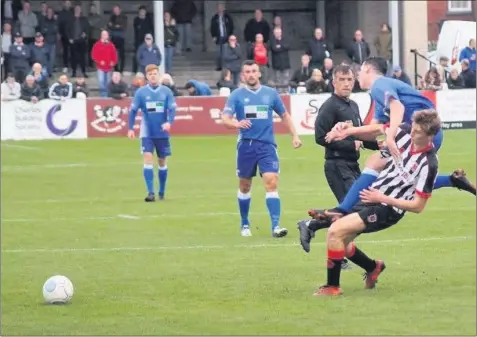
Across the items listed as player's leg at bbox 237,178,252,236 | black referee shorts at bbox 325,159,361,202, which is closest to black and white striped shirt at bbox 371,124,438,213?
black referee shorts at bbox 325,159,361,202

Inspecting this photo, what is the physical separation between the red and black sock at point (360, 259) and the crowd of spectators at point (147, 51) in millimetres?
21819

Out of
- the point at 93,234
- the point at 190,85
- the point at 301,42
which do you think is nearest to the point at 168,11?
the point at 301,42

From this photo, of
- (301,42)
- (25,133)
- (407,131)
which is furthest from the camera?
(301,42)

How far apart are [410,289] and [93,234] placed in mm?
6378

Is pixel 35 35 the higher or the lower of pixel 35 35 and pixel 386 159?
the higher

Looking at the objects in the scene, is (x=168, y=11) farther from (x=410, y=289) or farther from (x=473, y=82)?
(x=410, y=289)

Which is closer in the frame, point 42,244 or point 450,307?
point 450,307

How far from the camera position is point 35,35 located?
3891 cm

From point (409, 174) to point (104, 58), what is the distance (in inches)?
1073

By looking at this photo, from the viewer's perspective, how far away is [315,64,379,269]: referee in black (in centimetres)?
1388

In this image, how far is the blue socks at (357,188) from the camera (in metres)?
12.0

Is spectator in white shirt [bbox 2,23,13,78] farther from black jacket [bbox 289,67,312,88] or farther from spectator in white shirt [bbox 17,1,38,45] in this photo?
black jacket [bbox 289,67,312,88]

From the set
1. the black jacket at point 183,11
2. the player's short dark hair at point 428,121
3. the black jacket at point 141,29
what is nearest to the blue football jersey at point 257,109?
the player's short dark hair at point 428,121

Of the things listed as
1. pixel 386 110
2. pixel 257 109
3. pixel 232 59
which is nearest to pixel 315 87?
pixel 232 59
